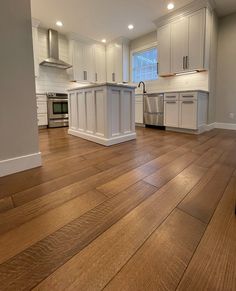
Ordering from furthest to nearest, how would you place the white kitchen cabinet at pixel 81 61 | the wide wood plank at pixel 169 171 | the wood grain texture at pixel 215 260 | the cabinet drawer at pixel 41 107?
the white kitchen cabinet at pixel 81 61
the cabinet drawer at pixel 41 107
the wide wood plank at pixel 169 171
the wood grain texture at pixel 215 260

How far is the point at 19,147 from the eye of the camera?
1.70m

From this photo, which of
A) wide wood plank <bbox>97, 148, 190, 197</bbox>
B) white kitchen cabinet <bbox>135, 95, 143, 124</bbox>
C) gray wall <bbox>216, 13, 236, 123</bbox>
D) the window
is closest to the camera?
wide wood plank <bbox>97, 148, 190, 197</bbox>

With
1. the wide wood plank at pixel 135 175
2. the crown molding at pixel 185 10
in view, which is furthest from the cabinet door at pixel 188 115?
the crown molding at pixel 185 10

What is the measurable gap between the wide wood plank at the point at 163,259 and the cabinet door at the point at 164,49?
4.22m

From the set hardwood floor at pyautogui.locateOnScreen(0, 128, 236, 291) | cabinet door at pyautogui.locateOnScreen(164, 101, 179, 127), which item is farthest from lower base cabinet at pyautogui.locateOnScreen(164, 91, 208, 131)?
hardwood floor at pyautogui.locateOnScreen(0, 128, 236, 291)

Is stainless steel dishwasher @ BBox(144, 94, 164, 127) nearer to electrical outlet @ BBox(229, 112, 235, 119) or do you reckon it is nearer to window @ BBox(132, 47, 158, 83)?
window @ BBox(132, 47, 158, 83)

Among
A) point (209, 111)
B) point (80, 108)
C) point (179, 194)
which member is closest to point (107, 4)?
point (80, 108)

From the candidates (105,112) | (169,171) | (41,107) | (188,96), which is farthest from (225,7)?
(41,107)

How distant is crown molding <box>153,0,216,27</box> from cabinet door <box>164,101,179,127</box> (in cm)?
190

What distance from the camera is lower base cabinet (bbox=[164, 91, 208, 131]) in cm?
361

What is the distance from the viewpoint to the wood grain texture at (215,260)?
0.64m

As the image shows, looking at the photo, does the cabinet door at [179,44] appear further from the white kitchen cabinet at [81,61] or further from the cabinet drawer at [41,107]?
the cabinet drawer at [41,107]

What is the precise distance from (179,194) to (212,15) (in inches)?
169

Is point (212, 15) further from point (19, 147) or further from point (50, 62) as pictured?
point (19, 147)
